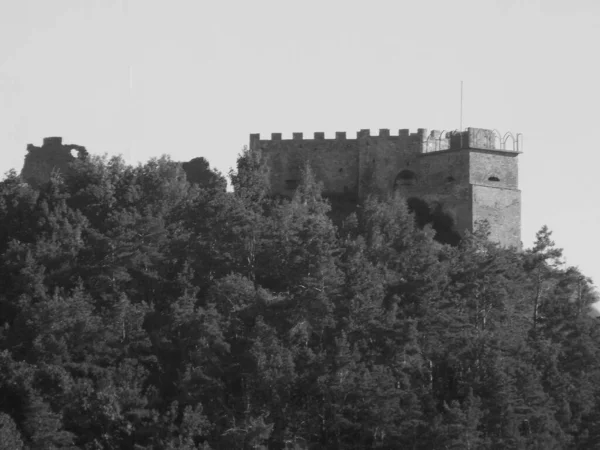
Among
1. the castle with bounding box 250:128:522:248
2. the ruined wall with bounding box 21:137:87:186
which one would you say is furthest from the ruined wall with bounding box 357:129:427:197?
the ruined wall with bounding box 21:137:87:186

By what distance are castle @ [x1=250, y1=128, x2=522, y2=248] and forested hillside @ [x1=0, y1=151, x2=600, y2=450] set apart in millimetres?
2176

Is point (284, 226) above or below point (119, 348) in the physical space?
above

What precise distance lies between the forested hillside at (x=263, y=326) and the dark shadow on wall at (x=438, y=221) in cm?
173

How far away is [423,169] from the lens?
81375 mm

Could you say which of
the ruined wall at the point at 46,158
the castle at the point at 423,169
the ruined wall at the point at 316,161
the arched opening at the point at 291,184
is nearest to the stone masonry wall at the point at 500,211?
the castle at the point at 423,169

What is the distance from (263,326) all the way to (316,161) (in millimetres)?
15958

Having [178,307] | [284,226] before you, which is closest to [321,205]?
[284,226]

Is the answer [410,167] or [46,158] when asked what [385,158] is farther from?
[46,158]

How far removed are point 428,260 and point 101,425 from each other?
12.9 m

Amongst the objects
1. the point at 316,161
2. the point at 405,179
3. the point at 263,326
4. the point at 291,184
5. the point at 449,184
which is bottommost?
the point at 263,326

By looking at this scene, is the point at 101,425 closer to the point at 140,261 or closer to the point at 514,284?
the point at 140,261

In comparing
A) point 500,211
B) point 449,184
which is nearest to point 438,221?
point 449,184

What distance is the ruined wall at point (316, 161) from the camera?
272 ft

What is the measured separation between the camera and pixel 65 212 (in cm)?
7438
